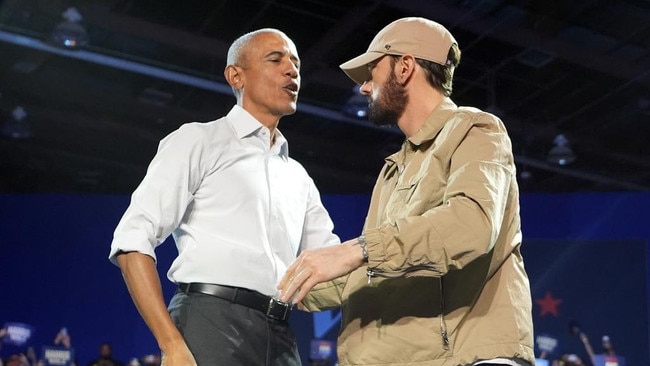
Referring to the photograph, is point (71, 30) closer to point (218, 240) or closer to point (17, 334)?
point (17, 334)

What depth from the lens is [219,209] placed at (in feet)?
7.39

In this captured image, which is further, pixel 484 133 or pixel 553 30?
pixel 553 30

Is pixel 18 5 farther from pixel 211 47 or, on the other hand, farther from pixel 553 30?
pixel 553 30

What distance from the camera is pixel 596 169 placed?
12375mm

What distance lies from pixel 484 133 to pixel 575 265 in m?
7.82

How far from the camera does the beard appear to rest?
197 cm

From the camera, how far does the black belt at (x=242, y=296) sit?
216cm

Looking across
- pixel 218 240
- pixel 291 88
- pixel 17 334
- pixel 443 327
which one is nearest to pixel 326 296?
pixel 218 240

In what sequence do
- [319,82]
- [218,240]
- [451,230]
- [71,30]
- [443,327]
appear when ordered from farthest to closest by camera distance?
[319,82]
[71,30]
[218,240]
[443,327]
[451,230]

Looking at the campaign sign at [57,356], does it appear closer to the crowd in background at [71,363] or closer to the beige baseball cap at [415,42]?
the crowd in background at [71,363]

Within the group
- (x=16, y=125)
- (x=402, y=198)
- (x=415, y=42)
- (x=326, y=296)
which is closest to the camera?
(x=402, y=198)

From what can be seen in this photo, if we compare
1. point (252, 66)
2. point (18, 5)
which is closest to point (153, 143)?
point (18, 5)

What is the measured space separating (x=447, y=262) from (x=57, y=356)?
784cm

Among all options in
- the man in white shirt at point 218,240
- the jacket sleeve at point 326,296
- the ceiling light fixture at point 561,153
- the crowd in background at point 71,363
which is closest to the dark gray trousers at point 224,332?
the man in white shirt at point 218,240
